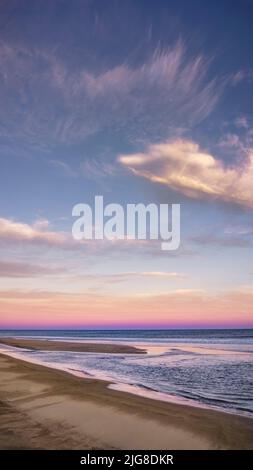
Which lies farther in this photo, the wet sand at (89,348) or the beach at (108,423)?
the wet sand at (89,348)

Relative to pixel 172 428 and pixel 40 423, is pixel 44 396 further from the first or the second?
pixel 172 428

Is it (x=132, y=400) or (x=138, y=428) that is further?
(x=132, y=400)

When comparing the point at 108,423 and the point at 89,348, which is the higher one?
the point at 108,423

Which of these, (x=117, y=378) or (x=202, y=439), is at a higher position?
(x=202, y=439)

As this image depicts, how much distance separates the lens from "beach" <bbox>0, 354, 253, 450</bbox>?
9.63 meters

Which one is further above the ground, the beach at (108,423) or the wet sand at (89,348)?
the beach at (108,423)

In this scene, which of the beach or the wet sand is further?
the wet sand

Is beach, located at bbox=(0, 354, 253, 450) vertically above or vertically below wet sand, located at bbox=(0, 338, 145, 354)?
above

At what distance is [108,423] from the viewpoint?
38.1 feet

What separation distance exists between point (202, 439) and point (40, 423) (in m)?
5.14

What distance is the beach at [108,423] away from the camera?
963 centimetres
